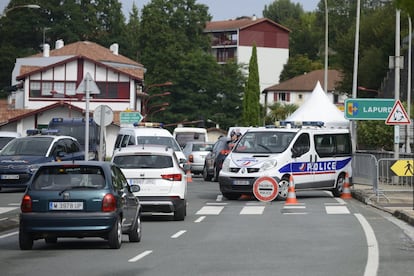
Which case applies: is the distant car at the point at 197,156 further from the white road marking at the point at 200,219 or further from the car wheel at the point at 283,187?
the white road marking at the point at 200,219

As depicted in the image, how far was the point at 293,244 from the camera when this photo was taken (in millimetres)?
17406

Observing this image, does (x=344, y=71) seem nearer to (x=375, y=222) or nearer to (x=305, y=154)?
(x=305, y=154)

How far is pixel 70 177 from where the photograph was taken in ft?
53.4

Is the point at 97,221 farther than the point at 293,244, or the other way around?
the point at 293,244

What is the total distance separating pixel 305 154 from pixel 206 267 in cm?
1690

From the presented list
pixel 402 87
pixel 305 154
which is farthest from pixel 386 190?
pixel 402 87

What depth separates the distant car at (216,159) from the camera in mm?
39812

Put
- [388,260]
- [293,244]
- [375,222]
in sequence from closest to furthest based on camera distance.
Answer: [388,260] < [293,244] < [375,222]

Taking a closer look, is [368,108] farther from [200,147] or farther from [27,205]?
[27,205]

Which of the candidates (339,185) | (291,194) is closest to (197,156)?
(339,185)

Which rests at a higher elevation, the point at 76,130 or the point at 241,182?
the point at 76,130

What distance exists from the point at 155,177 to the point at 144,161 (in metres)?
0.47

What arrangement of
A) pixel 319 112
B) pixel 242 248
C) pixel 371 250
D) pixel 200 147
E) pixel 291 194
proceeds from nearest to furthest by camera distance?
pixel 371 250 < pixel 242 248 < pixel 291 194 < pixel 319 112 < pixel 200 147

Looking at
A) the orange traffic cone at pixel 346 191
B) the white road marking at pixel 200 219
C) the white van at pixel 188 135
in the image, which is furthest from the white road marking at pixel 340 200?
the white van at pixel 188 135
